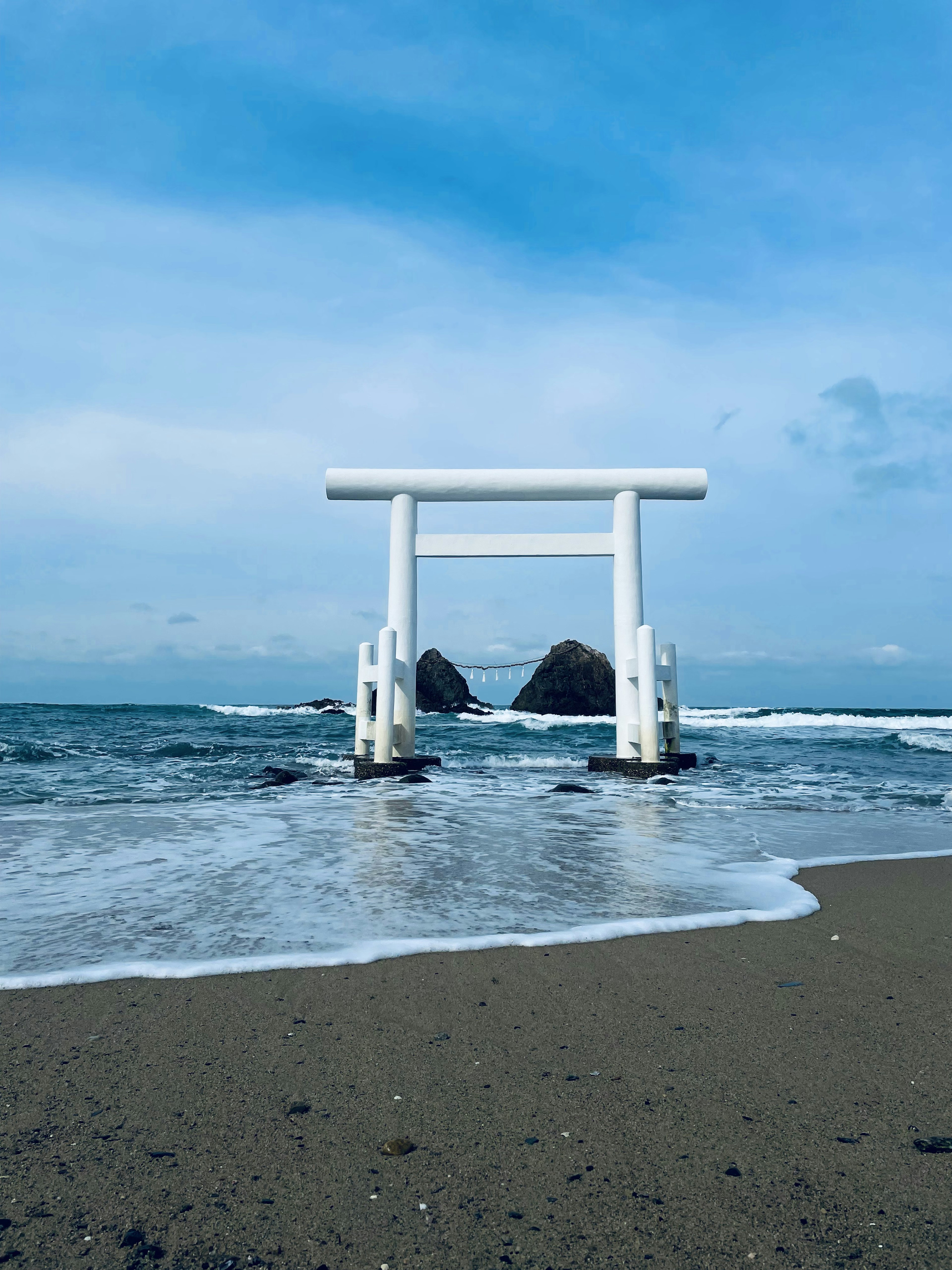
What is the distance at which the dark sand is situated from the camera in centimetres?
108

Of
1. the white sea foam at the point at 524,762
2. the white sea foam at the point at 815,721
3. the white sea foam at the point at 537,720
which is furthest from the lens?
the white sea foam at the point at 815,721

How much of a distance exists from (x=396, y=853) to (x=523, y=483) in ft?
19.3

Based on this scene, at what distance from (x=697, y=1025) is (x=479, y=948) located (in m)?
0.82

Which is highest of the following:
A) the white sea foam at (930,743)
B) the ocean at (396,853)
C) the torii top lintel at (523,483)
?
the torii top lintel at (523,483)

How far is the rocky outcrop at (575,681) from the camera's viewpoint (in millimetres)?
26047

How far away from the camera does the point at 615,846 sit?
4.49 meters

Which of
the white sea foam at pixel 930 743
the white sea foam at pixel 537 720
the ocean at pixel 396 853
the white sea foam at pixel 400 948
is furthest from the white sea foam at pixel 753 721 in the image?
the white sea foam at pixel 400 948

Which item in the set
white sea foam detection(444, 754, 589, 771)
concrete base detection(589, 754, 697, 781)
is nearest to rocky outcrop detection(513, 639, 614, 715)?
white sea foam detection(444, 754, 589, 771)

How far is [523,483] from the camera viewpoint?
30.2 feet

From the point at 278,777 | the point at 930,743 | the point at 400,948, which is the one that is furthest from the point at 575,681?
the point at 400,948

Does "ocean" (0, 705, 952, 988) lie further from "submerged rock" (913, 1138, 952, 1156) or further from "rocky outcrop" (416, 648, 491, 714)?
"rocky outcrop" (416, 648, 491, 714)

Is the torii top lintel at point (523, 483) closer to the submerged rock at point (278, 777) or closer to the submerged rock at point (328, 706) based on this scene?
the submerged rock at point (278, 777)

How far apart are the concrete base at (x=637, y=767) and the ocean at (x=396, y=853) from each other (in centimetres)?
20

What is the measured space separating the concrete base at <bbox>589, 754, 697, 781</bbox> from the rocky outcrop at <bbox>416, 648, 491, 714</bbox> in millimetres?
20853
